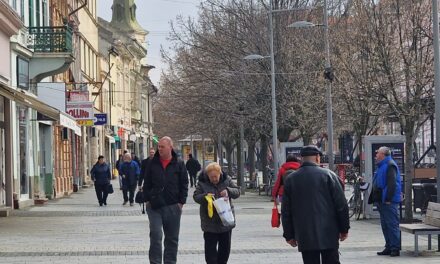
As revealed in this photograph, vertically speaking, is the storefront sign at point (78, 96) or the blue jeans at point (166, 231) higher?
the storefront sign at point (78, 96)

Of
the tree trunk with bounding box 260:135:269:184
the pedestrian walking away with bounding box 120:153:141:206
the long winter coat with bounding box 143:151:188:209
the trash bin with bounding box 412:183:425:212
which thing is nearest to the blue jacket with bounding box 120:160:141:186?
the pedestrian walking away with bounding box 120:153:141:206

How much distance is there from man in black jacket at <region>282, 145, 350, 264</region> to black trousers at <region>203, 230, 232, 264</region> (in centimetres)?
279

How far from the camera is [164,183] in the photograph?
42.9 feet

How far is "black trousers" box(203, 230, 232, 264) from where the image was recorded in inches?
497

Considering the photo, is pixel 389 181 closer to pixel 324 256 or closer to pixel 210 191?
pixel 210 191

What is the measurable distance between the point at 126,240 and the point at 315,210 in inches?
396

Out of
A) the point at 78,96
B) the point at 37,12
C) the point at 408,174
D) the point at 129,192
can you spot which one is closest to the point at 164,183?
the point at 408,174

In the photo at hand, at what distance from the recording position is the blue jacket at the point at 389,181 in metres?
15.9

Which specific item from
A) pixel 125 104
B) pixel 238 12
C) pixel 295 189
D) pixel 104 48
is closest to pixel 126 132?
pixel 125 104

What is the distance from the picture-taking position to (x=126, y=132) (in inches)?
3238

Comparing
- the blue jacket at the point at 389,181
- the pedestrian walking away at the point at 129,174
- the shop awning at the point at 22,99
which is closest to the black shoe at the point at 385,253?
the blue jacket at the point at 389,181

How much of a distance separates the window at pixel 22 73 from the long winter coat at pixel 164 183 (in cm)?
1834

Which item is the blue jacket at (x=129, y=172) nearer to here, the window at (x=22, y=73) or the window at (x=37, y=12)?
the window at (x=22, y=73)

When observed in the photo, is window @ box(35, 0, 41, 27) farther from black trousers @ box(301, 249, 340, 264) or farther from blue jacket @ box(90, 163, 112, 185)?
black trousers @ box(301, 249, 340, 264)
